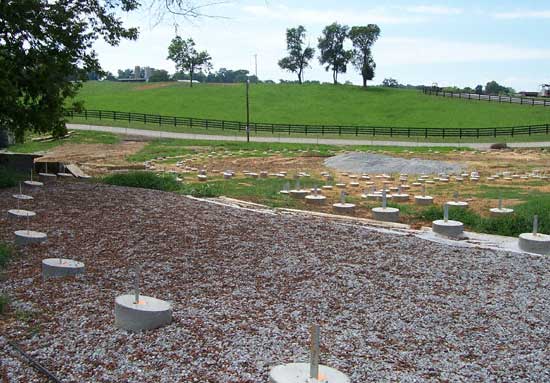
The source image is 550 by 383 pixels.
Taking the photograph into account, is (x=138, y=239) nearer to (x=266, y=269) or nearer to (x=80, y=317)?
(x=266, y=269)

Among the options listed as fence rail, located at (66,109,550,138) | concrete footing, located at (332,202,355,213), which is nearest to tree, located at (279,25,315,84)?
fence rail, located at (66,109,550,138)

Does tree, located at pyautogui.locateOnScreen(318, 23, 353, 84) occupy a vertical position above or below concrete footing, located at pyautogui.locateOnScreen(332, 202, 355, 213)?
A: above

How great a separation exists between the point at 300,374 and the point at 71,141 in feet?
118

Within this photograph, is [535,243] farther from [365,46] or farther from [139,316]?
[365,46]

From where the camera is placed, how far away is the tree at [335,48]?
116 meters

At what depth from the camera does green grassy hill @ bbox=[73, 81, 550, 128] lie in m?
67.1

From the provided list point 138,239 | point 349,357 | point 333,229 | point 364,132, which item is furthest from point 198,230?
point 364,132

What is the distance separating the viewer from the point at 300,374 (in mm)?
5129

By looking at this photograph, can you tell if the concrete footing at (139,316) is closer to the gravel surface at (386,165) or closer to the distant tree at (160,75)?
the gravel surface at (386,165)

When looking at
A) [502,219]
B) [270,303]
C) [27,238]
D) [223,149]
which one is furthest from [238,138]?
[270,303]

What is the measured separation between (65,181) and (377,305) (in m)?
12.6

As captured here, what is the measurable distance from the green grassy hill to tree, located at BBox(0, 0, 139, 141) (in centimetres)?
4970

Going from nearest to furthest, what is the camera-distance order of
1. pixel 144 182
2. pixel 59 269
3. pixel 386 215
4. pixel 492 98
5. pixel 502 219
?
pixel 59 269 → pixel 502 219 → pixel 386 215 → pixel 144 182 → pixel 492 98

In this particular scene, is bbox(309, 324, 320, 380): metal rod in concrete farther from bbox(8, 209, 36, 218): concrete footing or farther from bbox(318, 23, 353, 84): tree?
bbox(318, 23, 353, 84): tree
